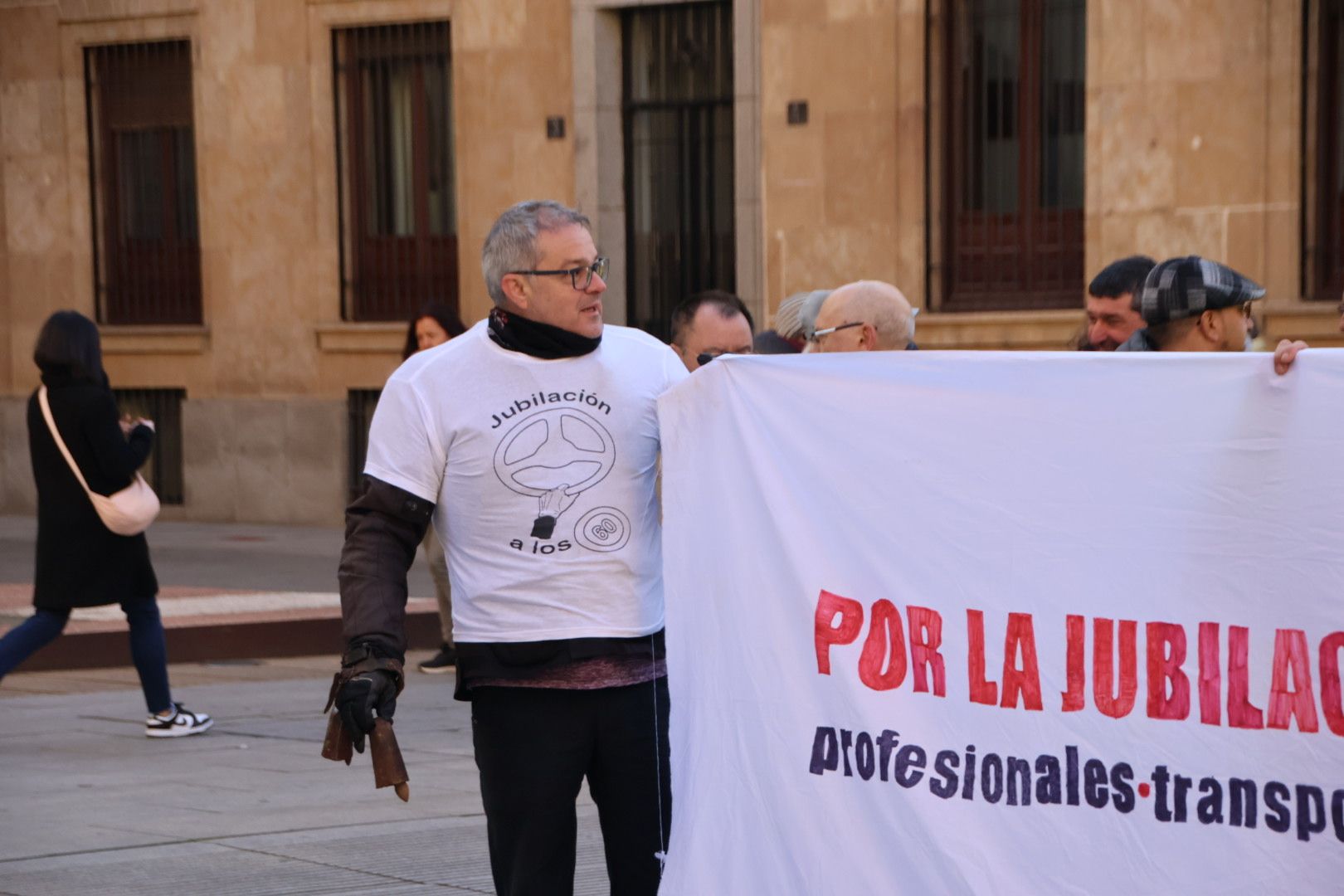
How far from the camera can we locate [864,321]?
17.5 ft

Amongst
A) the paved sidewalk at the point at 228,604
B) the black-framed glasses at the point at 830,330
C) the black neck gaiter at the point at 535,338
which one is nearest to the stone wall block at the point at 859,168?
the paved sidewalk at the point at 228,604

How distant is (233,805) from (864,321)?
3.06 m

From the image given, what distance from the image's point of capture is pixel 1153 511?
3.86 meters

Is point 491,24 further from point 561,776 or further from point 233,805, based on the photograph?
point 561,776

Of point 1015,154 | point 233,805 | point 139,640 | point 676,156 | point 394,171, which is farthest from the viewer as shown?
point 394,171

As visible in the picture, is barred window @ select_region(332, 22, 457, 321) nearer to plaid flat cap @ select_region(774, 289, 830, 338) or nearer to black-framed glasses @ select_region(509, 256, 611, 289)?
plaid flat cap @ select_region(774, 289, 830, 338)

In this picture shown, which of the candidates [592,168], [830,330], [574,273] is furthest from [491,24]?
[574,273]

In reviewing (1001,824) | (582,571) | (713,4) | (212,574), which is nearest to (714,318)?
(582,571)

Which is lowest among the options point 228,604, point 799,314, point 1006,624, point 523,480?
point 228,604

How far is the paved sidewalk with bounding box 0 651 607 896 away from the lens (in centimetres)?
584

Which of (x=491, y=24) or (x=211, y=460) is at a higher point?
(x=491, y=24)

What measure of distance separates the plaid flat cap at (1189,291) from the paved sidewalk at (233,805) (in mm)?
2378

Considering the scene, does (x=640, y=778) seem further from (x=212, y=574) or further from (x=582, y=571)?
(x=212, y=574)

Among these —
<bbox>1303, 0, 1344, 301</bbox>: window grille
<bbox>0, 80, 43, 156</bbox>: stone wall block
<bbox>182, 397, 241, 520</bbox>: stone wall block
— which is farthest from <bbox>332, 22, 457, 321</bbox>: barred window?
<bbox>1303, 0, 1344, 301</bbox>: window grille
